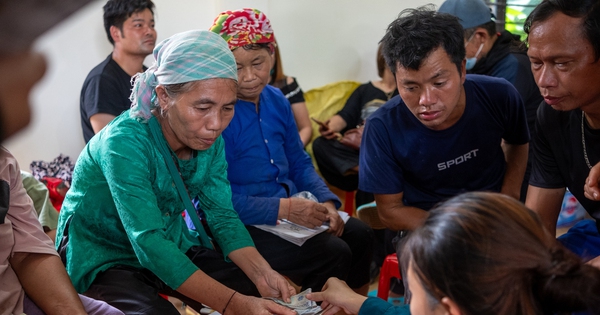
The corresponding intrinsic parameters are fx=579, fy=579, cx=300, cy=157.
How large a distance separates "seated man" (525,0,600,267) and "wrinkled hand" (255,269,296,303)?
3.28 ft

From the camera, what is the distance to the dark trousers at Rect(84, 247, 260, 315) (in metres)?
1.88

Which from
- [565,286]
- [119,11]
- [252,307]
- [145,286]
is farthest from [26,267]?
[119,11]

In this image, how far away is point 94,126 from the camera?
3.35 m

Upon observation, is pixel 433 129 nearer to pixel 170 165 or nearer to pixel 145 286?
pixel 170 165

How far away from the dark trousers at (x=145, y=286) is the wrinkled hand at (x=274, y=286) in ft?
0.39

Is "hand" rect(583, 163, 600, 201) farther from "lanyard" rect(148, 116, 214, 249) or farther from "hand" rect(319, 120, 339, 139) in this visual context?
"hand" rect(319, 120, 339, 139)

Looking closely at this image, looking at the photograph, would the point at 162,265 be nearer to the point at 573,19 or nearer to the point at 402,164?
the point at 402,164

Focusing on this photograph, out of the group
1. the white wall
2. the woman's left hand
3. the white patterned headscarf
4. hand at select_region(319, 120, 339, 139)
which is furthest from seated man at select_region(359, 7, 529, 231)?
the white wall

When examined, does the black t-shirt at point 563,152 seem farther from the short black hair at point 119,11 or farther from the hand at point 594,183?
the short black hair at point 119,11

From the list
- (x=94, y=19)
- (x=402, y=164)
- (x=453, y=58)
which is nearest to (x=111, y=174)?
(x=402, y=164)

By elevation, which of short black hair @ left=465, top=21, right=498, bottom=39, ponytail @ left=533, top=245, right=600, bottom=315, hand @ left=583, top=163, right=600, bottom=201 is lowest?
hand @ left=583, top=163, right=600, bottom=201

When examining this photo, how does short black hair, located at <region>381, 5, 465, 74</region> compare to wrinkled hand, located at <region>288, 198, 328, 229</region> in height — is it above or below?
above

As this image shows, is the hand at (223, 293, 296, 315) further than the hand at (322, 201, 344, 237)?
No

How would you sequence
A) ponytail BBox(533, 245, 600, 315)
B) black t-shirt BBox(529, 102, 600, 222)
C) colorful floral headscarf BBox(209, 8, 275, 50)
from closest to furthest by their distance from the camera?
ponytail BBox(533, 245, 600, 315) < black t-shirt BBox(529, 102, 600, 222) < colorful floral headscarf BBox(209, 8, 275, 50)
